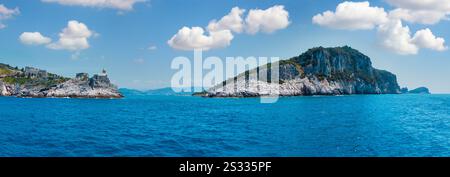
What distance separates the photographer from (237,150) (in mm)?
37719

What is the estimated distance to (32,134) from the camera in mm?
50562

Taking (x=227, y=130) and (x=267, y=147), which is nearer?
(x=267, y=147)

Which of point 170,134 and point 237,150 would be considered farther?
point 170,134
